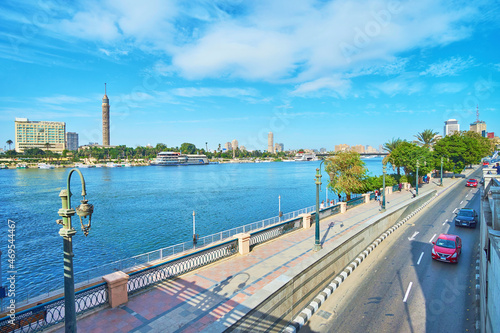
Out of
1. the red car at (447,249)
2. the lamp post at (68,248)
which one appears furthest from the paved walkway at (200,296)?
the red car at (447,249)

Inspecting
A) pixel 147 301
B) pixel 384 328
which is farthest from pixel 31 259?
pixel 384 328

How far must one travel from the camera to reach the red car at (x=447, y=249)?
Answer: 51.6ft

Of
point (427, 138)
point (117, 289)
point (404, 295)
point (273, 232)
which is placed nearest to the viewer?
point (117, 289)

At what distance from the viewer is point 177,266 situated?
502 inches

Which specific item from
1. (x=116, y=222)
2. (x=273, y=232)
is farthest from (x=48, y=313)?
(x=116, y=222)

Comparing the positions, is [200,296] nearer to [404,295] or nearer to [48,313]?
[48,313]

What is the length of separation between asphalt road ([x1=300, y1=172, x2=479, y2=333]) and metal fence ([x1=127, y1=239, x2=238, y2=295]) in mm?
5748

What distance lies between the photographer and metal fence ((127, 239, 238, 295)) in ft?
36.6

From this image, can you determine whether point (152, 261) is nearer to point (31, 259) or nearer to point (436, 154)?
point (31, 259)

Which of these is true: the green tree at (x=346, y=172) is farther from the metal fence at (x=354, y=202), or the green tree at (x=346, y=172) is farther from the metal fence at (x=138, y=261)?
the metal fence at (x=138, y=261)

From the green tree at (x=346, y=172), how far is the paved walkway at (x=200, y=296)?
24241mm

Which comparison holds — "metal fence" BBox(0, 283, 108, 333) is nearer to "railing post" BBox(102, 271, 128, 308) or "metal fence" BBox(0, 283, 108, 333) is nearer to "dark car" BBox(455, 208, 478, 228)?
"railing post" BBox(102, 271, 128, 308)

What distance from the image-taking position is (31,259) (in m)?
25.7

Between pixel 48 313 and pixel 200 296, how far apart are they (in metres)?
4.88
